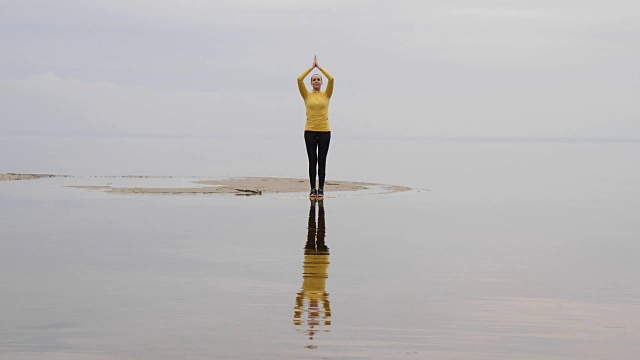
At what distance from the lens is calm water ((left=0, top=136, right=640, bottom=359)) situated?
5.13m

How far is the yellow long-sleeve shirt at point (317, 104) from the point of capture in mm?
15734

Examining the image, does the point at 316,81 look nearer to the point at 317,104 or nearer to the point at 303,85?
the point at 303,85

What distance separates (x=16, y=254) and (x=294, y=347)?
4417mm

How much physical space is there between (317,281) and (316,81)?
353 inches

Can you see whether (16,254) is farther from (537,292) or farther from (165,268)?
(537,292)

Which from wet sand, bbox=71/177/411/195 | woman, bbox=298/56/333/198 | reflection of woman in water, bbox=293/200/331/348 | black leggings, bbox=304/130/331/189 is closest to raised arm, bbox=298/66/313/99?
woman, bbox=298/56/333/198

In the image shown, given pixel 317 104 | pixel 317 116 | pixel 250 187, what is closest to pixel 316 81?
pixel 317 104

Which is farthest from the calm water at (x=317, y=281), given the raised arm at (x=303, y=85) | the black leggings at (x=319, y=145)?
the raised arm at (x=303, y=85)

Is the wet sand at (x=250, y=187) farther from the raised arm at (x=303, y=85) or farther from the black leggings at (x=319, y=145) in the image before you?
the raised arm at (x=303, y=85)

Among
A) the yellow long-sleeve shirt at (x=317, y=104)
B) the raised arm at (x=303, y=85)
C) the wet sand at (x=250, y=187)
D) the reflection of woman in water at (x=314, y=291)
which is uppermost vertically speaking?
the raised arm at (x=303, y=85)

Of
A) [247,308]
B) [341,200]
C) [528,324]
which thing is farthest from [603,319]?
[341,200]

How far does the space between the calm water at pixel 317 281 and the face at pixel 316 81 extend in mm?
2518

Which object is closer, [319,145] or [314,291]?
[314,291]

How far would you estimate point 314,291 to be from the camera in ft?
22.0
